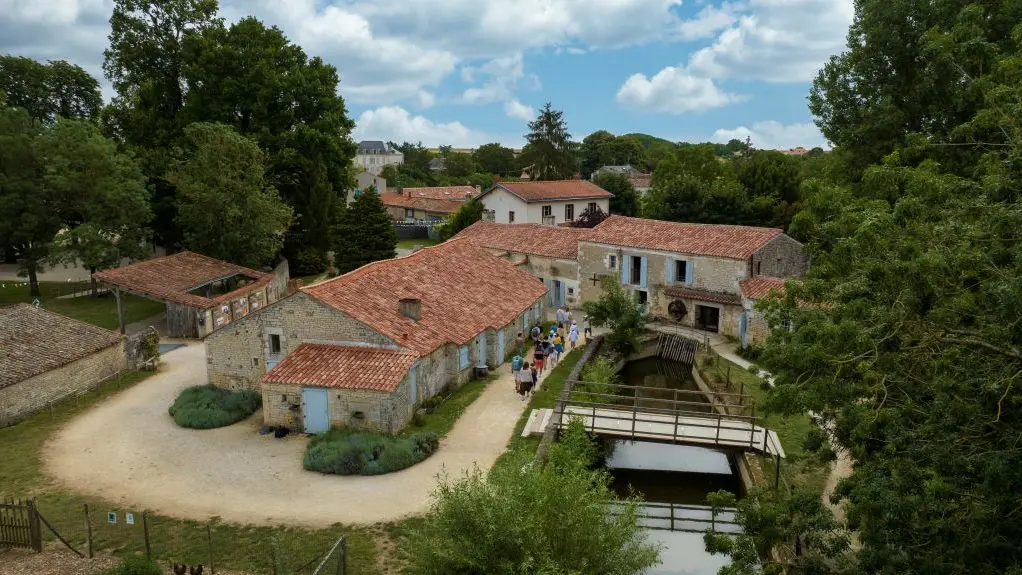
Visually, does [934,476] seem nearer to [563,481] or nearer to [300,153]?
[563,481]

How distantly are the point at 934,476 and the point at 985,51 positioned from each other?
585 inches

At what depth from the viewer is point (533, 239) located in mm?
40656

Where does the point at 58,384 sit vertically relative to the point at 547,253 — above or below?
below

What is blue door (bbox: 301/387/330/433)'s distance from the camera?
66.4 ft

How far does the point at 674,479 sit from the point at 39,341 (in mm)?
21716

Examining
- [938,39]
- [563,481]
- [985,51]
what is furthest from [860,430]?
[985,51]

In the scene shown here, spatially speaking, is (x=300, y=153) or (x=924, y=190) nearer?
(x=924, y=190)

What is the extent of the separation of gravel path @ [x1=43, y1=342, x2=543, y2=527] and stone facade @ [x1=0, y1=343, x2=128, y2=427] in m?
1.52

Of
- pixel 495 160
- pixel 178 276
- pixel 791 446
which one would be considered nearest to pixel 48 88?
pixel 178 276

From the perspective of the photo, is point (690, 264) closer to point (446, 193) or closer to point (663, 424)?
point (663, 424)

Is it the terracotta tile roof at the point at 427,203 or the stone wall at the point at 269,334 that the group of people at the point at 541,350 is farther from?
the terracotta tile roof at the point at 427,203

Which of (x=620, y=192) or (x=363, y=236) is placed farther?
(x=620, y=192)

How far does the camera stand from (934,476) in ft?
31.0

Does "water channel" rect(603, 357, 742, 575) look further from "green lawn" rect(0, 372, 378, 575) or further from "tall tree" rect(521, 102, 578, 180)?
"tall tree" rect(521, 102, 578, 180)
